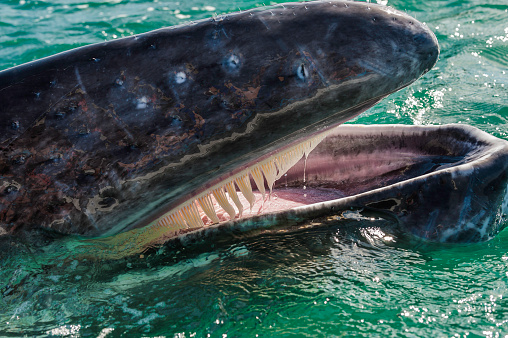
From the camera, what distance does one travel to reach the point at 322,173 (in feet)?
14.4

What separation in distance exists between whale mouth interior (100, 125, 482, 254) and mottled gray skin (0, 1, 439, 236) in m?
0.23

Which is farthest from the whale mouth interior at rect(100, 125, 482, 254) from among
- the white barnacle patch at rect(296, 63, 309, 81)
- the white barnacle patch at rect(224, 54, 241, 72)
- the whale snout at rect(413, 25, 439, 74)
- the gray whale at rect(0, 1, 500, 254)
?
the whale snout at rect(413, 25, 439, 74)

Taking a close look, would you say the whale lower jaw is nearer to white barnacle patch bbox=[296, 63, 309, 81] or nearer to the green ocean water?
the green ocean water

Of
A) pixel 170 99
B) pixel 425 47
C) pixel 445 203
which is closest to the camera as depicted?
pixel 170 99

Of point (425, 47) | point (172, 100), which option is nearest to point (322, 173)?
point (425, 47)

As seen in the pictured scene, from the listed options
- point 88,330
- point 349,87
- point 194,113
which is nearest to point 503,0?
point 349,87

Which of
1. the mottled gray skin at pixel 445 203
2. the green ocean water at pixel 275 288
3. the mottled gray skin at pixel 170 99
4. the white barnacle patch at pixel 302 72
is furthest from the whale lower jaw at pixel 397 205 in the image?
the white barnacle patch at pixel 302 72

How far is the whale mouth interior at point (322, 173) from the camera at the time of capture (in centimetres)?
337

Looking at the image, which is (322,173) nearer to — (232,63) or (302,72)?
(302,72)

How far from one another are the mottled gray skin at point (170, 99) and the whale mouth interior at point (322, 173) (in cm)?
23

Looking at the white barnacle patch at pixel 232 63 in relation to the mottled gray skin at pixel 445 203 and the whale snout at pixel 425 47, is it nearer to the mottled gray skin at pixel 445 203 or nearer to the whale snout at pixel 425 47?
the mottled gray skin at pixel 445 203

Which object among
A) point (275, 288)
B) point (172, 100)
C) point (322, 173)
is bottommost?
point (275, 288)

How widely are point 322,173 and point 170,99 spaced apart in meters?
1.83

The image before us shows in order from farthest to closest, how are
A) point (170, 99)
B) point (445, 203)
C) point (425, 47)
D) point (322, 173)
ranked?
point (322, 173) < point (445, 203) < point (425, 47) < point (170, 99)
